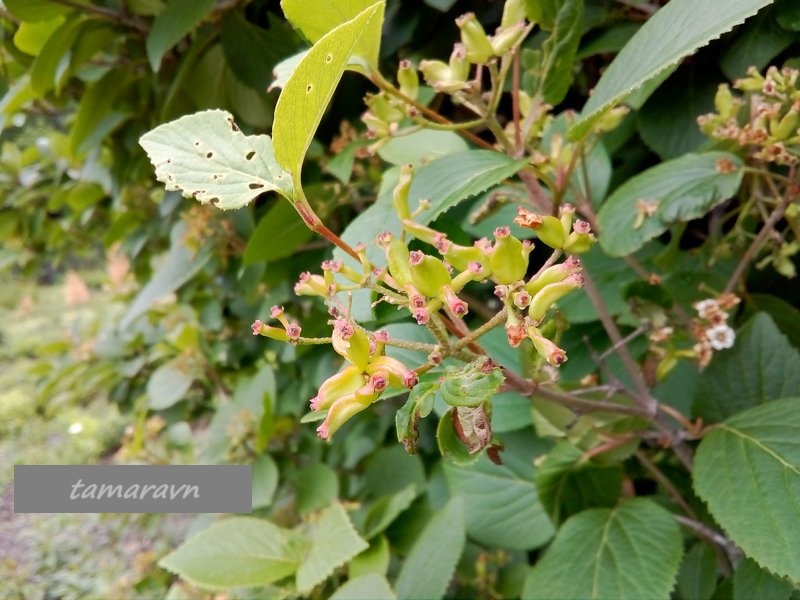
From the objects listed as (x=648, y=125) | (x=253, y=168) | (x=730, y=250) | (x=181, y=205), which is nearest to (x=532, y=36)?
(x=648, y=125)

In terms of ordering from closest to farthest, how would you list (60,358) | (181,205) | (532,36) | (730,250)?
1. (730,250)
2. (532,36)
3. (181,205)
4. (60,358)

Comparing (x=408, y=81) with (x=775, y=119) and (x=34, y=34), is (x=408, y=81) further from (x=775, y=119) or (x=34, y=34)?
(x=34, y=34)

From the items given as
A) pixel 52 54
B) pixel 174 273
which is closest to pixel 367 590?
pixel 174 273

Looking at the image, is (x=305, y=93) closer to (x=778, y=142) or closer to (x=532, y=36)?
(x=778, y=142)

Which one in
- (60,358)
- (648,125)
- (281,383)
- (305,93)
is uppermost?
(305,93)

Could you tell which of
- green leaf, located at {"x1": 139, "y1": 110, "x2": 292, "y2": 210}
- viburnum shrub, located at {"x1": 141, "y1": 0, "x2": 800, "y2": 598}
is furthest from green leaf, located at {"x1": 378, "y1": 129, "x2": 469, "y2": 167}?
green leaf, located at {"x1": 139, "y1": 110, "x2": 292, "y2": 210}

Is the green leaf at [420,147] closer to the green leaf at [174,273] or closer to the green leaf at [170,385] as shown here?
the green leaf at [174,273]

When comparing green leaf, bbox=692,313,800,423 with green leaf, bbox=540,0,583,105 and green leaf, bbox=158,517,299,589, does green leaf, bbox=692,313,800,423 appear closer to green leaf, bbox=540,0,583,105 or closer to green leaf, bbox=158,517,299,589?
green leaf, bbox=540,0,583,105
